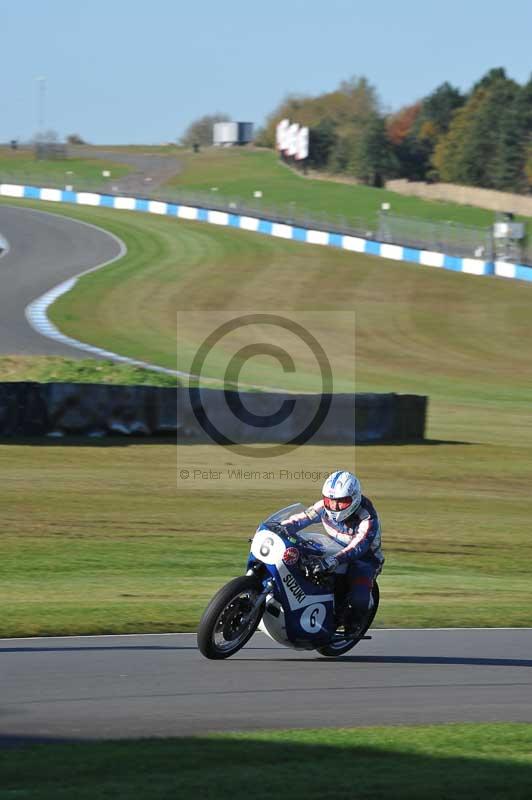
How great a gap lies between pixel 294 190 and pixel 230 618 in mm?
91462

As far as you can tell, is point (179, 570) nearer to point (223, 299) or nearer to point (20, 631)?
point (20, 631)

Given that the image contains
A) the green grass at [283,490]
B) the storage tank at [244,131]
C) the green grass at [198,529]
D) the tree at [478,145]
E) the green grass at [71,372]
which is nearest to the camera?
the green grass at [198,529]

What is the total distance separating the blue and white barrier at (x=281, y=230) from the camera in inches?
2042

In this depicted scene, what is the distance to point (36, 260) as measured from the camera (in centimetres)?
5378

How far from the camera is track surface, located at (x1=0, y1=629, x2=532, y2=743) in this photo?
25.4ft

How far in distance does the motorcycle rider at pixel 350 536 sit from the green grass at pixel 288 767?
217cm

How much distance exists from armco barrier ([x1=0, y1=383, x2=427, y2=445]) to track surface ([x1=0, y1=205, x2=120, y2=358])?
11.9m

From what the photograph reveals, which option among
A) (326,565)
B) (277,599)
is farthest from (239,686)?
(326,565)

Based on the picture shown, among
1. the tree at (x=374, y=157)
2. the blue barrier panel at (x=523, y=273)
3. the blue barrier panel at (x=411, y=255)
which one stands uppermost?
the tree at (x=374, y=157)

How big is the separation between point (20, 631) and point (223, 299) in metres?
35.3

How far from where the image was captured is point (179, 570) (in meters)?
14.0

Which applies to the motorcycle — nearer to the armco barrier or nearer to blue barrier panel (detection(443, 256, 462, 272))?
the armco barrier

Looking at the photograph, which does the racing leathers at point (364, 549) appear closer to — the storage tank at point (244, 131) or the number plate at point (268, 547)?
the number plate at point (268, 547)

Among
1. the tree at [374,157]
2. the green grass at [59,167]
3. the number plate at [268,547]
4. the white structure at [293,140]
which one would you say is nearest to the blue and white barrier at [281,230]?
the green grass at [59,167]
